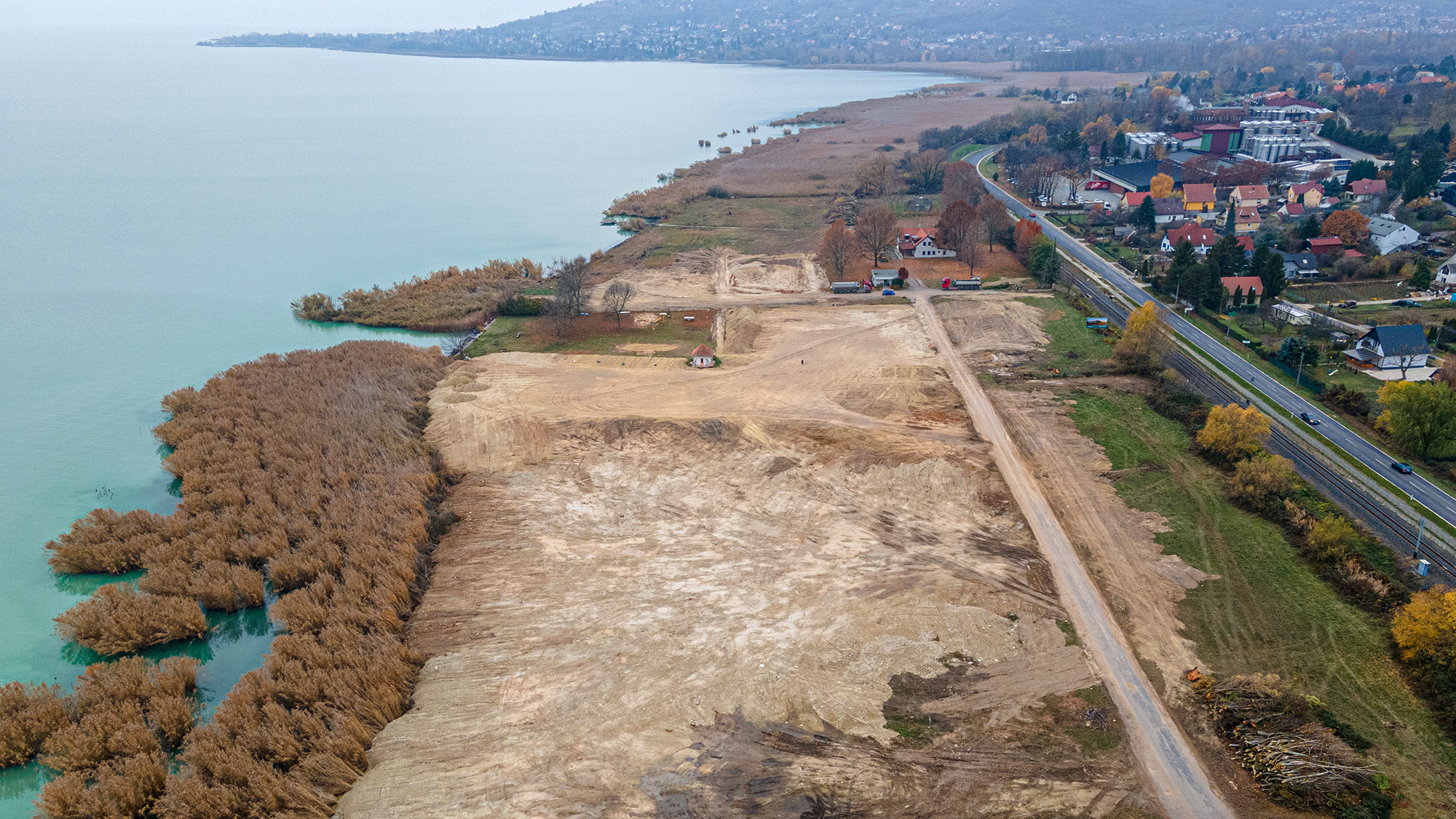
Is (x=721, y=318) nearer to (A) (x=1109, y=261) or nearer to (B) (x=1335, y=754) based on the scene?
(A) (x=1109, y=261)

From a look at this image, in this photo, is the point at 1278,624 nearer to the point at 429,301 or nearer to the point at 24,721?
the point at 24,721

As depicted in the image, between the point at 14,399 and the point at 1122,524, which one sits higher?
the point at 14,399

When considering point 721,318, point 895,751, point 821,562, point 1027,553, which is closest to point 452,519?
point 821,562

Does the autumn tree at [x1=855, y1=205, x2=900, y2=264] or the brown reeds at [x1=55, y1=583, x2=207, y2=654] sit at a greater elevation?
the autumn tree at [x1=855, y1=205, x2=900, y2=264]

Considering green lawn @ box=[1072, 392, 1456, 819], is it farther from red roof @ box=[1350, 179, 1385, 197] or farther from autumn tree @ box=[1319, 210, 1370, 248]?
red roof @ box=[1350, 179, 1385, 197]

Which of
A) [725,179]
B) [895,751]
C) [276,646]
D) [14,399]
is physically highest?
[725,179]

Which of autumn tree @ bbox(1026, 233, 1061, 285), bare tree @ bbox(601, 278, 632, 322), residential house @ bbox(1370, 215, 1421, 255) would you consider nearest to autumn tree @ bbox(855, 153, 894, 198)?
autumn tree @ bbox(1026, 233, 1061, 285)
